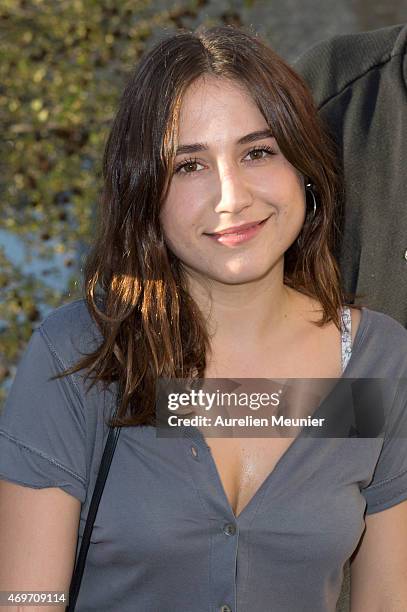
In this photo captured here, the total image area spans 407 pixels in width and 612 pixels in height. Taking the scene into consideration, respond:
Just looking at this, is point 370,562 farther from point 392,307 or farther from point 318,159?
point 318,159

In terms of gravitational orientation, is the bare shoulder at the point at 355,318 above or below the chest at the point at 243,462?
above

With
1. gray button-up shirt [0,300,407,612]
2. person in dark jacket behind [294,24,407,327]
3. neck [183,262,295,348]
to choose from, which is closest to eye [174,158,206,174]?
neck [183,262,295,348]

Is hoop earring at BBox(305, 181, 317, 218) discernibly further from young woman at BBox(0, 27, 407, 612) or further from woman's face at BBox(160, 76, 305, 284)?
woman's face at BBox(160, 76, 305, 284)

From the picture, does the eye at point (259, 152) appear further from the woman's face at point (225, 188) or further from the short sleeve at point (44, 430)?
the short sleeve at point (44, 430)

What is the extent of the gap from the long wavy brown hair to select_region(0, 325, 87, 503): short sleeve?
45 mm

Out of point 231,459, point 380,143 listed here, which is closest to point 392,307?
point 380,143

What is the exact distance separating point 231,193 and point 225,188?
0.02m

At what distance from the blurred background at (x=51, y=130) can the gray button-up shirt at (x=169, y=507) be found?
1.98 meters

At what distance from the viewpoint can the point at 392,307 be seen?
2543 mm

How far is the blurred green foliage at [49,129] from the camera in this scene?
4.12m

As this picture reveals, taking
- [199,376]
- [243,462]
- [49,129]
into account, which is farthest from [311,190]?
[49,129]

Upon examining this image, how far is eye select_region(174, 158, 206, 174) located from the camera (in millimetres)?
2199

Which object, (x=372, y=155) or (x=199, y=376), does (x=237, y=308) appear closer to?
(x=199, y=376)

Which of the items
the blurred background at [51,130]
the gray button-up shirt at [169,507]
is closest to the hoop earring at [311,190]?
the gray button-up shirt at [169,507]
